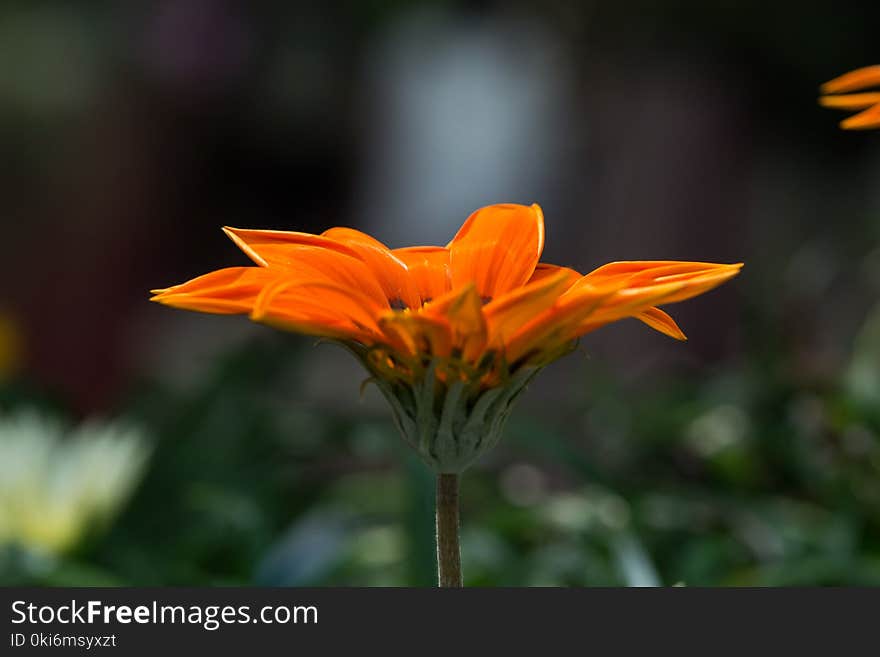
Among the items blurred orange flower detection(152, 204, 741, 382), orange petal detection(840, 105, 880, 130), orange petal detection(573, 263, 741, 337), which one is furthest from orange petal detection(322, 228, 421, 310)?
orange petal detection(840, 105, 880, 130)

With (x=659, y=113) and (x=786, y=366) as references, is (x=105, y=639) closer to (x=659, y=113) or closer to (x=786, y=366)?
(x=786, y=366)

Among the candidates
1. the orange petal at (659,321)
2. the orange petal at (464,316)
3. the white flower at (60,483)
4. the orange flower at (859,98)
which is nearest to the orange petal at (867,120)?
the orange flower at (859,98)

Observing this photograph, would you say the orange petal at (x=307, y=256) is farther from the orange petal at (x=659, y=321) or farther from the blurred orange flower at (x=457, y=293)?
the orange petal at (x=659, y=321)

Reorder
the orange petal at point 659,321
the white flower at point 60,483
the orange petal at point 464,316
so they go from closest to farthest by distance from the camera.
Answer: the orange petal at point 464,316
the orange petal at point 659,321
the white flower at point 60,483

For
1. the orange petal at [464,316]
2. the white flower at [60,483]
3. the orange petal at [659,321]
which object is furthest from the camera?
the white flower at [60,483]

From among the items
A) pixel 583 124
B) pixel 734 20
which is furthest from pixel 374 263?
pixel 583 124

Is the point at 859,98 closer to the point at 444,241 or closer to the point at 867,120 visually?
the point at 867,120
